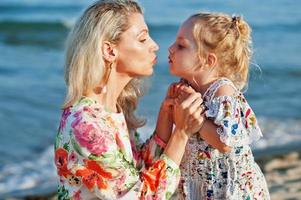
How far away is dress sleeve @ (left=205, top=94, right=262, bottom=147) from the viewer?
312 centimetres

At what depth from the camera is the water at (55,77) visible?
312 inches

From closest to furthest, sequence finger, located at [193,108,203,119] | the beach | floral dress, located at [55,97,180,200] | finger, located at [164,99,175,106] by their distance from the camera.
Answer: floral dress, located at [55,97,180,200], finger, located at [193,108,203,119], finger, located at [164,99,175,106], the beach

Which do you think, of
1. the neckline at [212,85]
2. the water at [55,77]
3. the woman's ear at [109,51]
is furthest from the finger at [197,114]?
the water at [55,77]

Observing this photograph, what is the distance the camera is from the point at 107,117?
324 cm

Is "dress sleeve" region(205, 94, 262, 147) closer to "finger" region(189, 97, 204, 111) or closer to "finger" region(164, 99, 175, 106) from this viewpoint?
"finger" region(189, 97, 204, 111)

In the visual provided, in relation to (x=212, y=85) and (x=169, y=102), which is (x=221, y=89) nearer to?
(x=212, y=85)

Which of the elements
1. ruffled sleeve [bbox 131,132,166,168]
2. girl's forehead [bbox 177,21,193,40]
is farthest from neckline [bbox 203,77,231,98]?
ruffled sleeve [bbox 131,132,166,168]

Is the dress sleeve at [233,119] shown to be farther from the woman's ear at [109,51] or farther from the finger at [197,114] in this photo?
the woman's ear at [109,51]

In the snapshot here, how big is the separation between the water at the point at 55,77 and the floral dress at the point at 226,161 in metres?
1.26

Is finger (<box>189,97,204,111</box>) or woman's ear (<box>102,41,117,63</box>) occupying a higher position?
woman's ear (<box>102,41,117,63</box>)

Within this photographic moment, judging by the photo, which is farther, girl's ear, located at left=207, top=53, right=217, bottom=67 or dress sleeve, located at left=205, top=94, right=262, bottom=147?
girl's ear, located at left=207, top=53, right=217, bottom=67

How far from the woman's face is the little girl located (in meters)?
0.13

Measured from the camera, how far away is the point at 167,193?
315 cm

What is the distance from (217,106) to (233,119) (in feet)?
0.32
